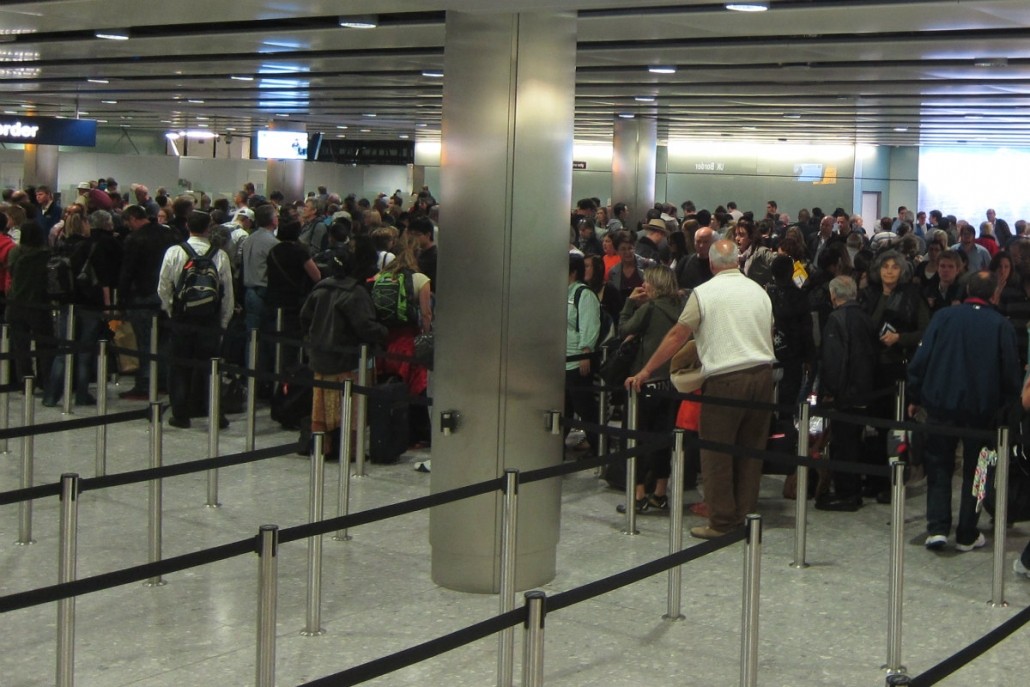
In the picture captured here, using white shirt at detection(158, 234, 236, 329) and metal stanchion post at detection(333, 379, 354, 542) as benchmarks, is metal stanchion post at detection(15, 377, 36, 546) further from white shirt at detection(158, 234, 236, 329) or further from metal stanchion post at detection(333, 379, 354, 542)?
white shirt at detection(158, 234, 236, 329)

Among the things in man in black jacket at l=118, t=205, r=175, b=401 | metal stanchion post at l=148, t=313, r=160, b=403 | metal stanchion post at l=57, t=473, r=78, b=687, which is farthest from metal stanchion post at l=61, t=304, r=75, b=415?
metal stanchion post at l=57, t=473, r=78, b=687

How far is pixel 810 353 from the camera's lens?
9.98m

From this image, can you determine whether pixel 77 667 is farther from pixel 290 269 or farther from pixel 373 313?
pixel 290 269

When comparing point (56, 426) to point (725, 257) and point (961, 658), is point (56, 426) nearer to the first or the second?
point (725, 257)

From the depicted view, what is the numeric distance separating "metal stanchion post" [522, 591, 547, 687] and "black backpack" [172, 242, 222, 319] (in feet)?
27.0

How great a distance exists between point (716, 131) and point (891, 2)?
52.3ft

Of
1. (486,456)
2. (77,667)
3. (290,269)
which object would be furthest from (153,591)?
(290,269)

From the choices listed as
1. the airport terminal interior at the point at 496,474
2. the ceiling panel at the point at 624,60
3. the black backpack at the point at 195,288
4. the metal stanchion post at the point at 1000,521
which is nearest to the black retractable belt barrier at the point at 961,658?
the airport terminal interior at the point at 496,474

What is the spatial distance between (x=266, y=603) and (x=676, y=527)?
2.77 meters

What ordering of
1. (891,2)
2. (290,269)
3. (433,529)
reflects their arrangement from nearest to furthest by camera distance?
(433,529), (891,2), (290,269)

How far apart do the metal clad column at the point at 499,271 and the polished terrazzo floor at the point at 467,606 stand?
468 mm

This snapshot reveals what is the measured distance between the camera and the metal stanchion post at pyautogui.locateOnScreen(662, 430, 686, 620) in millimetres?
6840

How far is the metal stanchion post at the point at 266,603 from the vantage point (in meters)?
4.66

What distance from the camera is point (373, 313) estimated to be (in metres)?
10.3
